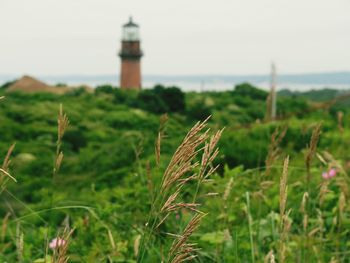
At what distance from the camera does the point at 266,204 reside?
10.8 ft

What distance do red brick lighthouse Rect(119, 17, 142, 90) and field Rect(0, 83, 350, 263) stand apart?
15.3 ft

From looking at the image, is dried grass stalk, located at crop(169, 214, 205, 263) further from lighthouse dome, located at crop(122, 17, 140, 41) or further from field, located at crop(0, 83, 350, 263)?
lighthouse dome, located at crop(122, 17, 140, 41)


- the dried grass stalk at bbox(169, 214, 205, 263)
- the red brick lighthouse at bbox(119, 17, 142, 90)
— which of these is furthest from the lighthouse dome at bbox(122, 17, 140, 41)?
the dried grass stalk at bbox(169, 214, 205, 263)

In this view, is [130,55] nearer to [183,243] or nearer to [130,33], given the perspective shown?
[130,33]

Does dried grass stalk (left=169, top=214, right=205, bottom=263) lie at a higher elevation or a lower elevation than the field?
higher

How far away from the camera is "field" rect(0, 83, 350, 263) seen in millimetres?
1250

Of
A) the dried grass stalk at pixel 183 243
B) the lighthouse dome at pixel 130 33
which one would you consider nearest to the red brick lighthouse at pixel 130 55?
the lighthouse dome at pixel 130 33

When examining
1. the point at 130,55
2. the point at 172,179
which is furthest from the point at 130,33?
the point at 172,179

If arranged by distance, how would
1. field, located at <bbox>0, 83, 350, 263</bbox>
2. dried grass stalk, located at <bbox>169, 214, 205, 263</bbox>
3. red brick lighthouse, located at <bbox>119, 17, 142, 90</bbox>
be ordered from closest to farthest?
1. dried grass stalk, located at <bbox>169, 214, 205, 263</bbox>
2. field, located at <bbox>0, 83, 350, 263</bbox>
3. red brick lighthouse, located at <bbox>119, 17, 142, 90</bbox>

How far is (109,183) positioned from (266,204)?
287 inches

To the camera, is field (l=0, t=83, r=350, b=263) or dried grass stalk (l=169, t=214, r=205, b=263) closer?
dried grass stalk (l=169, t=214, r=205, b=263)

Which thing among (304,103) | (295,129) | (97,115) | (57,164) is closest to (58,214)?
(295,129)

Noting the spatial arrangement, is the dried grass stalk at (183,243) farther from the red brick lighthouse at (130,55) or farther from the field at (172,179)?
the red brick lighthouse at (130,55)

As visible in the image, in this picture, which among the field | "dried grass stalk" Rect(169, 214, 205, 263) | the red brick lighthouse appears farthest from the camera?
the red brick lighthouse
